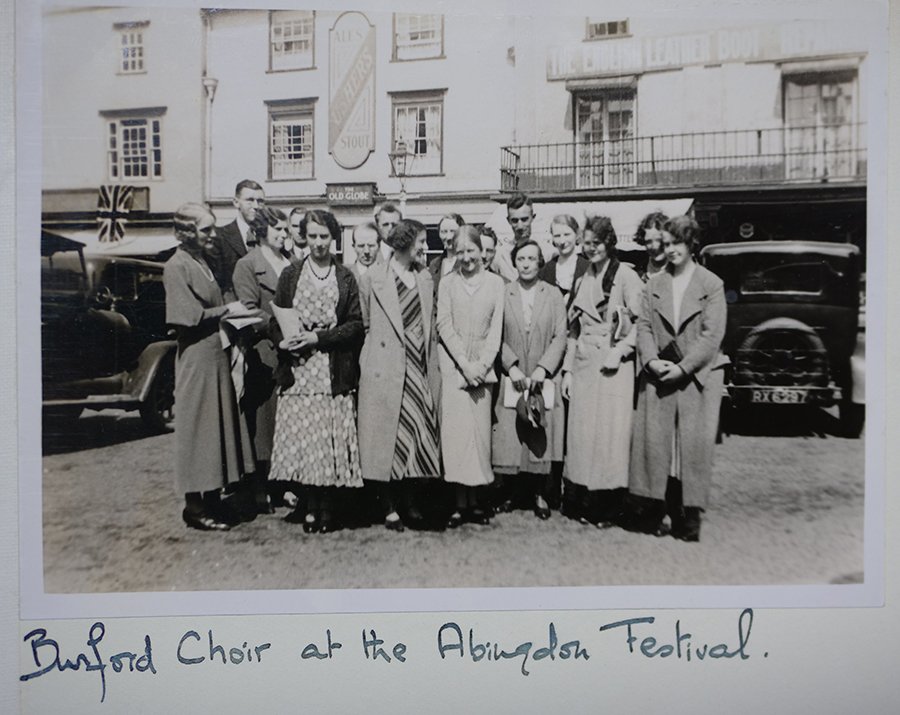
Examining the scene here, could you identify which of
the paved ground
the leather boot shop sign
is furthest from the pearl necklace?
the paved ground

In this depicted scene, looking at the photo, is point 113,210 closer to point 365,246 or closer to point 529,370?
point 365,246

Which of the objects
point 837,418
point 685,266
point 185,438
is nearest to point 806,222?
point 685,266

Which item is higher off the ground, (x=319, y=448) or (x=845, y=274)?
(x=845, y=274)

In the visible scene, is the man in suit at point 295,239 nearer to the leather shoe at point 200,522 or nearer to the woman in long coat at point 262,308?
the woman in long coat at point 262,308

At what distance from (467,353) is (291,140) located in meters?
1.26

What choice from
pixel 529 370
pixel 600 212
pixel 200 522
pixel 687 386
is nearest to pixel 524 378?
pixel 529 370

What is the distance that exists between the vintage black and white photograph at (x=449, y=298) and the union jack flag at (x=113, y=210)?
0.05ft

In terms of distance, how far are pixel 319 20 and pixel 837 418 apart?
9.83 feet

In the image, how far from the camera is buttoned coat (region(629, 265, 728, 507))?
10.5 ft

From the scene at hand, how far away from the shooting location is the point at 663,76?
324cm

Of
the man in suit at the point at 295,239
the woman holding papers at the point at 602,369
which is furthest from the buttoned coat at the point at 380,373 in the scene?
the woman holding papers at the point at 602,369

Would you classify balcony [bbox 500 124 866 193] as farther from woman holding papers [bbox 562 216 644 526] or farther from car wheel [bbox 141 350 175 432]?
car wheel [bbox 141 350 175 432]

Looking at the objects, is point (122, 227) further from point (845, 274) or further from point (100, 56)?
point (845, 274)

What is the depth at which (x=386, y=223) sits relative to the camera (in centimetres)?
323
